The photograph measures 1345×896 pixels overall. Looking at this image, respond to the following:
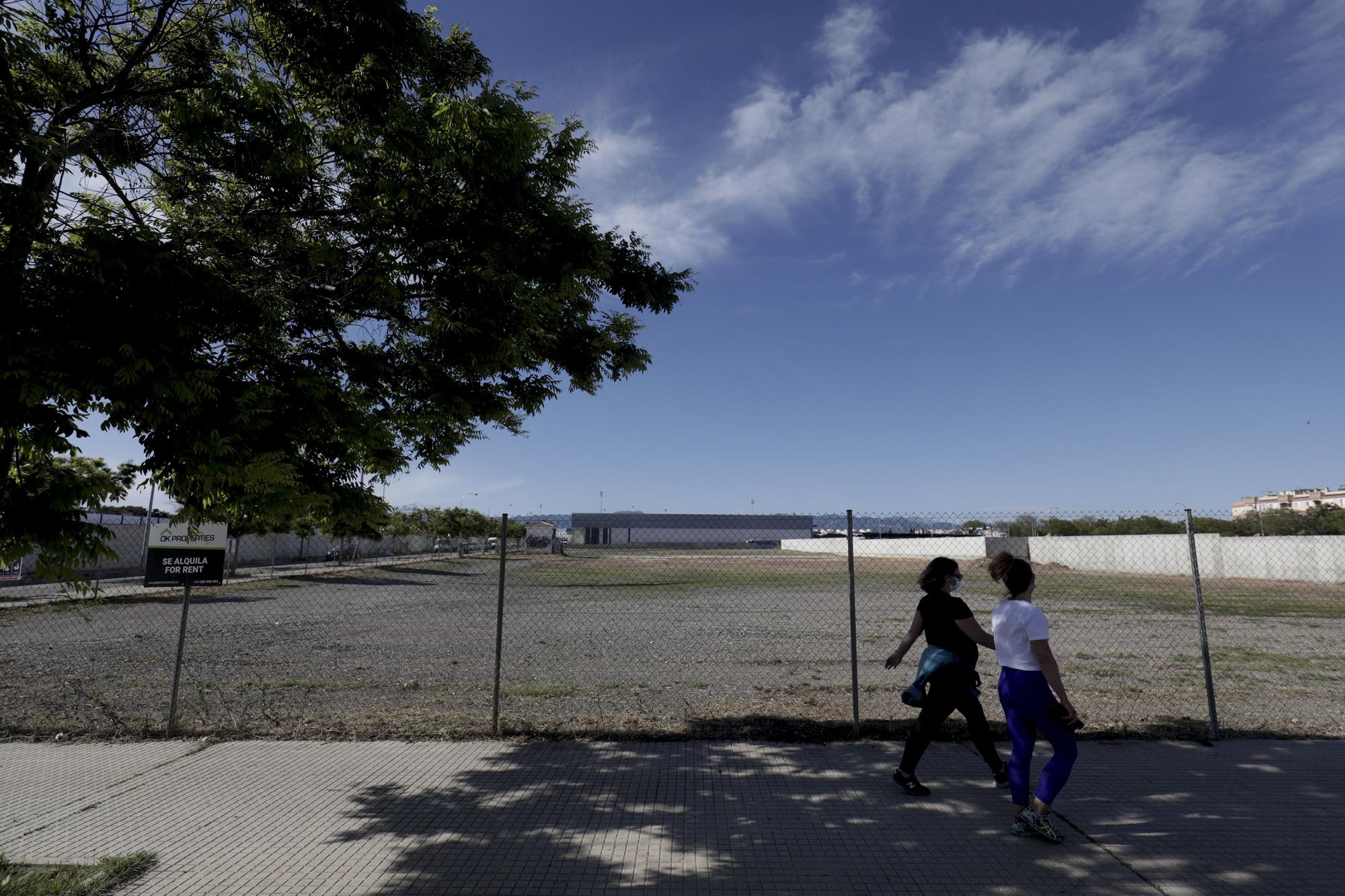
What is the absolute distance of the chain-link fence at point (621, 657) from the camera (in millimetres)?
7176

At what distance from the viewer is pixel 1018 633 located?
4230mm

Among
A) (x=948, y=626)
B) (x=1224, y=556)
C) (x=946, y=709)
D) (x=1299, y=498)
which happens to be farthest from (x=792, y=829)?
(x=1299, y=498)

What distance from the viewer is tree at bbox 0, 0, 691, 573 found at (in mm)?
4016

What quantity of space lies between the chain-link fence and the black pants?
1.23 metres

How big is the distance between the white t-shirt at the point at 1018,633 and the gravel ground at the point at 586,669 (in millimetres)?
2590

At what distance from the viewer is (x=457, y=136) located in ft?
17.4

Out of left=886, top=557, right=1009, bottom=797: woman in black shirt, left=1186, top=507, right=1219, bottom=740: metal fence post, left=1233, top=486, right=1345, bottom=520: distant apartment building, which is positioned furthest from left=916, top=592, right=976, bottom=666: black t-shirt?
left=1233, top=486, right=1345, bottom=520: distant apartment building

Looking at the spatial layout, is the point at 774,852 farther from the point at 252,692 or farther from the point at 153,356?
the point at 252,692

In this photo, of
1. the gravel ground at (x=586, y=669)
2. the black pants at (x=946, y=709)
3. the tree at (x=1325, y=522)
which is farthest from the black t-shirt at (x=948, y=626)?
the tree at (x=1325, y=522)

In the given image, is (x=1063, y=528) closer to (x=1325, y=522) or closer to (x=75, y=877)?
(x=1325, y=522)

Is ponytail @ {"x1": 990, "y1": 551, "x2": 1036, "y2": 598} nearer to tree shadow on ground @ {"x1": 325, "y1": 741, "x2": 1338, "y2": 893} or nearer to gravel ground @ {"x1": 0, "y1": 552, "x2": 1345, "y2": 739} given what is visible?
tree shadow on ground @ {"x1": 325, "y1": 741, "x2": 1338, "y2": 893}

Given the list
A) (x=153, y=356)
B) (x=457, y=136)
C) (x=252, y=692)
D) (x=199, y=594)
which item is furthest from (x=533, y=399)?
(x=199, y=594)

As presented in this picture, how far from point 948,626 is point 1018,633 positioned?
73 cm

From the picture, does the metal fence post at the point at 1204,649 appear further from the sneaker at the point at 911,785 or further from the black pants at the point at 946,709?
the sneaker at the point at 911,785
